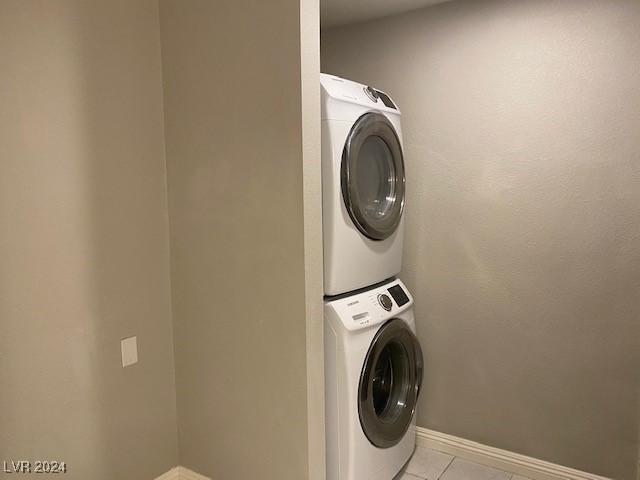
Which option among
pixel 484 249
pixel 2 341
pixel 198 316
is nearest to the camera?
pixel 2 341

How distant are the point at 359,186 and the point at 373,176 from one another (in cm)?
16

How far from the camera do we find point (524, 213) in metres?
2.29

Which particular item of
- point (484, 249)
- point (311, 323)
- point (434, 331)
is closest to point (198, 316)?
point (311, 323)

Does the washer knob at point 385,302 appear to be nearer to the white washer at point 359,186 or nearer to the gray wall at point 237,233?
the white washer at point 359,186

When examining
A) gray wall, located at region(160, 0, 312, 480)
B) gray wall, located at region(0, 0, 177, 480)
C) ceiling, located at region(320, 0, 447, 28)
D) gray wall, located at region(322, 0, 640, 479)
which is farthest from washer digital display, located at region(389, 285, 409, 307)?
ceiling, located at region(320, 0, 447, 28)

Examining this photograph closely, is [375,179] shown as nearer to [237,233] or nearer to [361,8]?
[237,233]

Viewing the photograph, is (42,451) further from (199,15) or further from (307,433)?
(199,15)

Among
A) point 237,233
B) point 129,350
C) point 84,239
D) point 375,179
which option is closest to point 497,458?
point 375,179

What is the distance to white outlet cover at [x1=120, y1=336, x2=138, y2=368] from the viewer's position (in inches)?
80.8

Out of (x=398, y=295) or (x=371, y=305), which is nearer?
(x=371, y=305)

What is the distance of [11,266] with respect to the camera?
167cm

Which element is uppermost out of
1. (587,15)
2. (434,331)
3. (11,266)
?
(587,15)

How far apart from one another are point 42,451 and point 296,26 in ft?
6.02

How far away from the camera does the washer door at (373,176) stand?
1.95 metres
